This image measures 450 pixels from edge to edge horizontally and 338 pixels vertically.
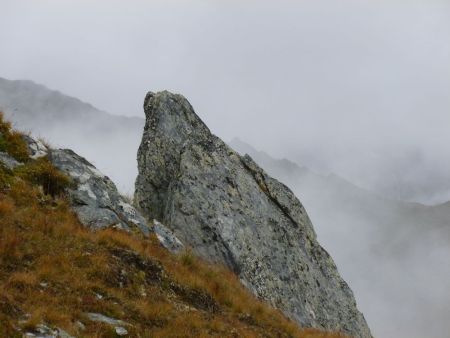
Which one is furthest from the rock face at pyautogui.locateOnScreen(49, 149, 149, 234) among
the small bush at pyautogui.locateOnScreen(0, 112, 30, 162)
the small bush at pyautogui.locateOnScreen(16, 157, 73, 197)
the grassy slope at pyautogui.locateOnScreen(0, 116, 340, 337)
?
the small bush at pyautogui.locateOnScreen(0, 112, 30, 162)

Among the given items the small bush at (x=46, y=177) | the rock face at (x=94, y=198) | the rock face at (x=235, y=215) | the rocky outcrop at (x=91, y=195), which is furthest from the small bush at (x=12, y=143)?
Result: the rock face at (x=235, y=215)

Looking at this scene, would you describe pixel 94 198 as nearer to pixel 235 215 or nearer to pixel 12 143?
pixel 12 143

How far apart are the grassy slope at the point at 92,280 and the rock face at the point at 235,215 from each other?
3230 mm

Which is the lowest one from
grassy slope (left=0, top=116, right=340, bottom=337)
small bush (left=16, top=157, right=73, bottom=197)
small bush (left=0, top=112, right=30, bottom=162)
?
grassy slope (left=0, top=116, right=340, bottom=337)

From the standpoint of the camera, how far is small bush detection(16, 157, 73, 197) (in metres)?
20.7

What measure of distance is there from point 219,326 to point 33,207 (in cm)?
774

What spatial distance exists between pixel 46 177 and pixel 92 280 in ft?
25.5

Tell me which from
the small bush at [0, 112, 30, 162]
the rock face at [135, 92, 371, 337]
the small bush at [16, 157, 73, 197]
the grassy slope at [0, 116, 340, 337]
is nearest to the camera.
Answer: the grassy slope at [0, 116, 340, 337]

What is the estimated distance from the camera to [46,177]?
2117 cm

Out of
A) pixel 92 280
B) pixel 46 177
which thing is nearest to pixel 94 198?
pixel 46 177

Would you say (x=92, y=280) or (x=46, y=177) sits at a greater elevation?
(x=46, y=177)

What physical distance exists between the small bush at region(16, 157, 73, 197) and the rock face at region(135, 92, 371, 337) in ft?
16.5

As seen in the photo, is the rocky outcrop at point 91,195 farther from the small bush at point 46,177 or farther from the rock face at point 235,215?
the rock face at point 235,215

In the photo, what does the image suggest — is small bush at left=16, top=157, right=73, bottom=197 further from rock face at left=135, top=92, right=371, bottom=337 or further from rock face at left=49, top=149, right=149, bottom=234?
rock face at left=135, top=92, right=371, bottom=337
